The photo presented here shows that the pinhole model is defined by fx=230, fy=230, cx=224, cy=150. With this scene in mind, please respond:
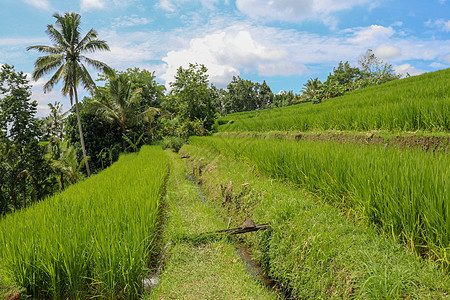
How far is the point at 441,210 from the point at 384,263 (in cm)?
53

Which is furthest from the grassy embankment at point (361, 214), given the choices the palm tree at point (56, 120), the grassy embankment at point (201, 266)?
the palm tree at point (56, 120)

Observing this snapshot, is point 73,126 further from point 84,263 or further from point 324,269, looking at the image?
point 324,269

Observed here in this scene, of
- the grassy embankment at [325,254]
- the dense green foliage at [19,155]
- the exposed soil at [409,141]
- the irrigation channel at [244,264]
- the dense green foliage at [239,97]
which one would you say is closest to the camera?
the grassy embankment at [325,254]

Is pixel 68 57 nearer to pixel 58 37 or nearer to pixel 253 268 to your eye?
pixel 58 37

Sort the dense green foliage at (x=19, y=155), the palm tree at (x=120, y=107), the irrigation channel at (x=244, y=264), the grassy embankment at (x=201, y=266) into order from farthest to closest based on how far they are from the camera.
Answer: the palm tree at (x=120, y=107) → the dense green foliage at (x=19, y=155) → the irrigation channel at (x=244, y=264) → the grassy embankment at (x=201, y=266)

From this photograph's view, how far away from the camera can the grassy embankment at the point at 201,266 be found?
2.13m

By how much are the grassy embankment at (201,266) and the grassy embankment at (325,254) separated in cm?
35

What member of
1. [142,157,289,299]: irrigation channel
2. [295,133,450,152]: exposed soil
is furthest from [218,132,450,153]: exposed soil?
[142,157,289,299]: irrigation channel

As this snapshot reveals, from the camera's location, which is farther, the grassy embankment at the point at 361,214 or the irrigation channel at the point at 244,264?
the irrigation channel at the point at 244,264

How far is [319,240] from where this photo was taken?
210 centimetres

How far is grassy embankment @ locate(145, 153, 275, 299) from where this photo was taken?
2131 mm

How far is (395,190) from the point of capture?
1.89 m

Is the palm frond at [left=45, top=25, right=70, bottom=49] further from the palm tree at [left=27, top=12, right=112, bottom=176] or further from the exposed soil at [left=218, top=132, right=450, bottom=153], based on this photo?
the exposed soil at [left=218, top=132, right=450, bottom=153]

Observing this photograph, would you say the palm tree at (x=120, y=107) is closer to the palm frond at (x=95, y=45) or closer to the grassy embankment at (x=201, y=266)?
the palm frond at (x=95, y=45)
